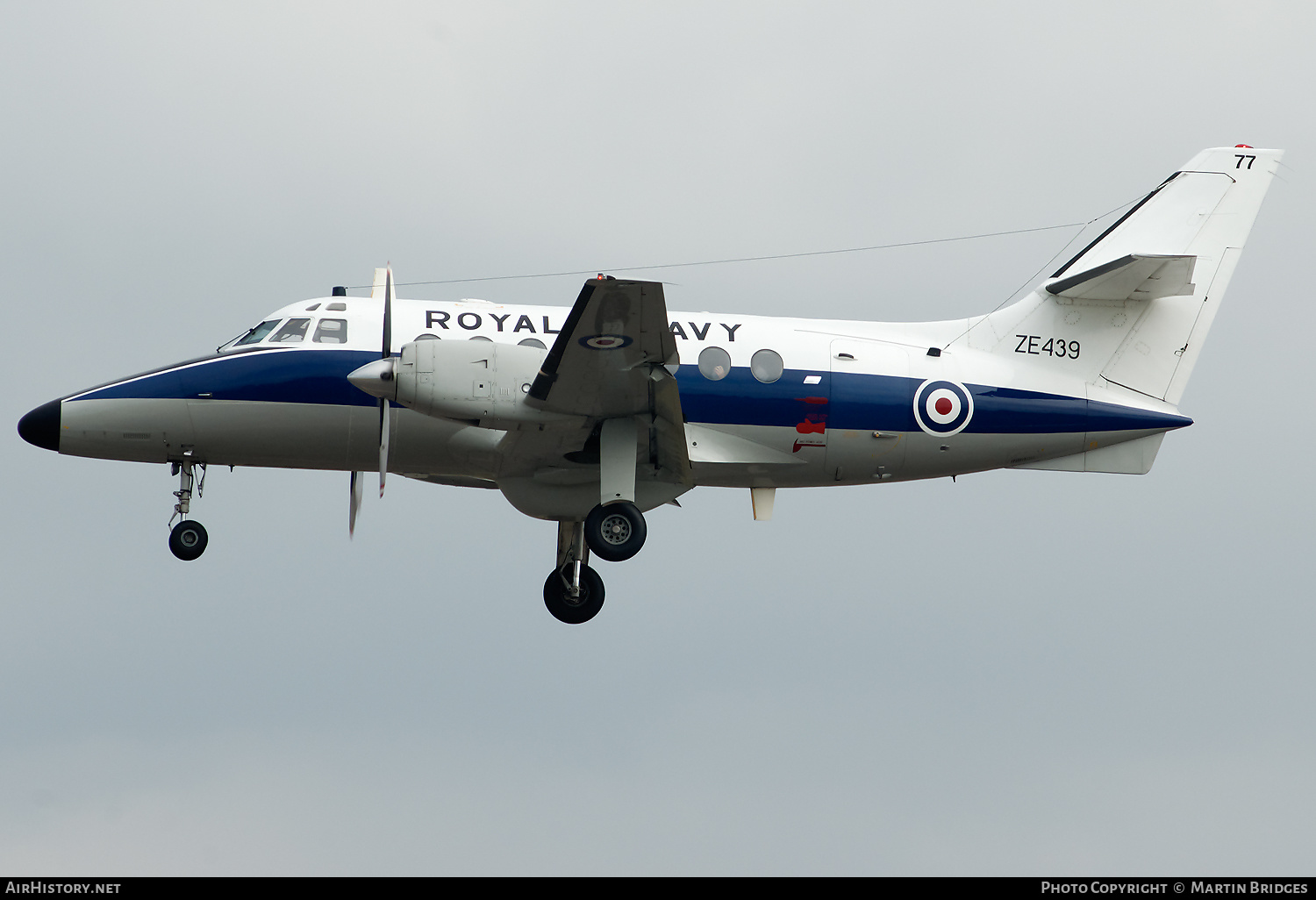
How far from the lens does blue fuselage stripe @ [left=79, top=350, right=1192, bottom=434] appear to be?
18219 millimetres

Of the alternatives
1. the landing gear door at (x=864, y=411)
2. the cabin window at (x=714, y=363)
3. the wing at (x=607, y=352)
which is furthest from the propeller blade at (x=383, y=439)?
the landing gear door at (x=864, y=411)

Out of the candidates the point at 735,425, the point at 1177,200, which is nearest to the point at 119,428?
the point at 735,425

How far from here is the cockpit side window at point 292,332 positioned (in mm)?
18516

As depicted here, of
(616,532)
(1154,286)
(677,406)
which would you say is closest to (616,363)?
(677,406)

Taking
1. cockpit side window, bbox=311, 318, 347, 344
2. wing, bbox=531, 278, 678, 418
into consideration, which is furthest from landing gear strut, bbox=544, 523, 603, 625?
cockpit side window, bbox=311, 318, 347, 344

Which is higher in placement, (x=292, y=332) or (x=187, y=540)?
(x=292, y=332)

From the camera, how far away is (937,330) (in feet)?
64.5

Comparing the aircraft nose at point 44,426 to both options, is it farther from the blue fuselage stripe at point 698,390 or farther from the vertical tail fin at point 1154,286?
the vertical tail fin at point 1154,286

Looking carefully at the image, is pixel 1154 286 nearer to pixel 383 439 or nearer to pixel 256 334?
pixel 383 439

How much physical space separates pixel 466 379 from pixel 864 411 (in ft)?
17.8

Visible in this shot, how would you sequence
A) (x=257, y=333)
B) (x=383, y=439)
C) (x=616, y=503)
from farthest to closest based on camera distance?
(x=257, y=333), (x=616, y=503), (x=383, y=439)

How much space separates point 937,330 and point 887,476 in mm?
2211

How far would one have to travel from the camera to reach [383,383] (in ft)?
54.1

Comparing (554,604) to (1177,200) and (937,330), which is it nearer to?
(937,330)
